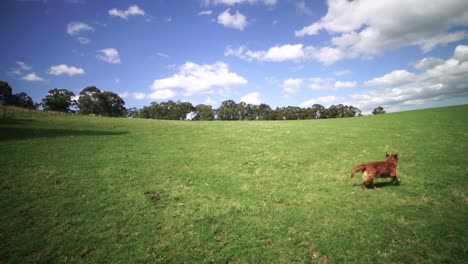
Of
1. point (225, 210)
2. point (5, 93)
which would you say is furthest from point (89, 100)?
point (225, 210)

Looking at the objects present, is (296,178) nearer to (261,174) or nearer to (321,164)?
(261,174)

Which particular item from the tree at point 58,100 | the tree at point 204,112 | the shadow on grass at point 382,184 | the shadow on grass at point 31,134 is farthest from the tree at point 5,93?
the shadow on grass at point 382,184

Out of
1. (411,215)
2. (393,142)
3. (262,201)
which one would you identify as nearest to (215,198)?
(262,201)

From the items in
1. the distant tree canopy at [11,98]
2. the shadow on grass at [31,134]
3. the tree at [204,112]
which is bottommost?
the shadow on grass at [31,134]

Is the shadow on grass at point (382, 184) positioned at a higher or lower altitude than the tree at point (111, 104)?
lower

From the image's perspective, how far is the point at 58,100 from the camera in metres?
127

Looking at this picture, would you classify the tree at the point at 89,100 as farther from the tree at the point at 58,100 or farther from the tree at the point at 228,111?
the tree at the point at 228,111

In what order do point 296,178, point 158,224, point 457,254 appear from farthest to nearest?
point 296,178, point 158,224, point 457,254

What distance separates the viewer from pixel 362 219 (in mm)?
9273

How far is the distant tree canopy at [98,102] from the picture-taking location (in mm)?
145500

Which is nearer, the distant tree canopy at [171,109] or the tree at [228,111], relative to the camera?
the distant tree canopy at [171,109]

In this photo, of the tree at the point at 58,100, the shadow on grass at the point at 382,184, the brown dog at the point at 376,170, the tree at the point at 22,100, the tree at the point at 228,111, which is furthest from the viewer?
the tree at the point at 228,111

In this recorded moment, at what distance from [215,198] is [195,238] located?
3.14 m

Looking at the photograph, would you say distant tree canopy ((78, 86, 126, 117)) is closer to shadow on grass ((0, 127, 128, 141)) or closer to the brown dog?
shadow on grass ((0, 127, 128, 141))
